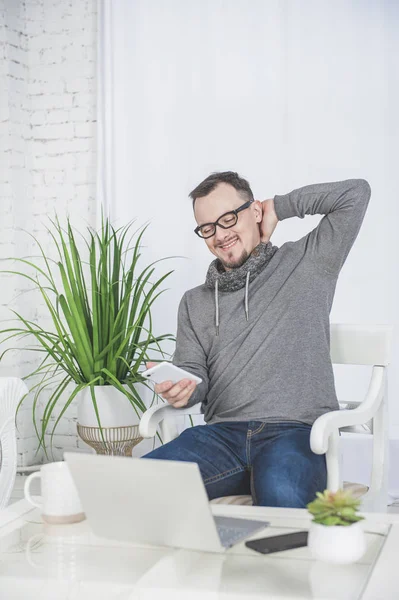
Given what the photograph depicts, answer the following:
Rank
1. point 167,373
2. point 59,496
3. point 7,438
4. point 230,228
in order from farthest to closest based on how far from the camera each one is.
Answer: point 7,438
point 230,228
point 167,373
point 59,496

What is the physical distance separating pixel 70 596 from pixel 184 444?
0.98 meters

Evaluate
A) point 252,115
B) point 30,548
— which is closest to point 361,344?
point 30,548

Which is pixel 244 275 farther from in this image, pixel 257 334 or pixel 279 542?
pixel 279 542

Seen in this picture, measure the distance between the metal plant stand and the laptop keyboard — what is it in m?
1.84

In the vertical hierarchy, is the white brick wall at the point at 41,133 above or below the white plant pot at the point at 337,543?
above

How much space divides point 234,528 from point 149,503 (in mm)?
206

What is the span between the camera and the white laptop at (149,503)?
134 cm

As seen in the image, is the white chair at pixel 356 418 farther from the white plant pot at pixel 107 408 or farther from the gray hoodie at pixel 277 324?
the white plant pot at pixel 107 408

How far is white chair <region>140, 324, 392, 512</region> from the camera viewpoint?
2.03m

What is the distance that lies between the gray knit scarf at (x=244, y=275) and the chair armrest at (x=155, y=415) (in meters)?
0.27

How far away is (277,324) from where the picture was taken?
94.2 inches

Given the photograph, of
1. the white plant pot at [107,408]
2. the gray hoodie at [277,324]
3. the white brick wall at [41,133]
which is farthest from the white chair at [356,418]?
the white brick wall at [41,133]

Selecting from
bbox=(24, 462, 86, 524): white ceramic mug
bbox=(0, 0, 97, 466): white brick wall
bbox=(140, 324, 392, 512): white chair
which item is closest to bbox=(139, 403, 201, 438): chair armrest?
bbox=(140, 324, 392, 512): white chair

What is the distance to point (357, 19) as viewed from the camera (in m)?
3.72
